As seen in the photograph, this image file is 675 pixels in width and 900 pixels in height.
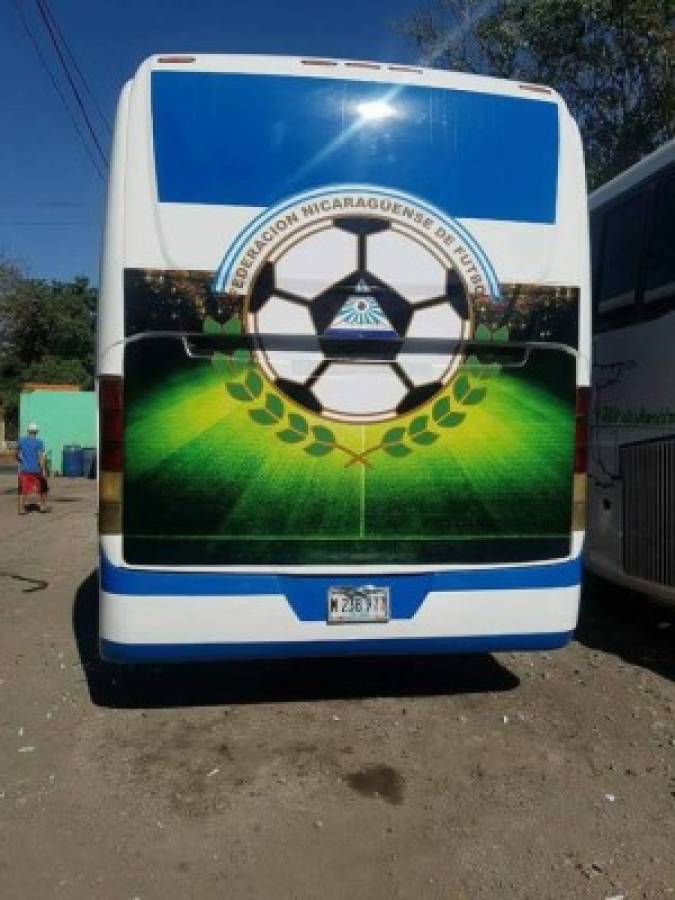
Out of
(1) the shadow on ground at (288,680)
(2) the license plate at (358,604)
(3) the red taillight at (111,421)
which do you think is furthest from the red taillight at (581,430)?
(3) the red taillight at (111,421)

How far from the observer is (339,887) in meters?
3.32

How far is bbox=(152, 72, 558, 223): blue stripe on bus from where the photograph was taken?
14.1ft

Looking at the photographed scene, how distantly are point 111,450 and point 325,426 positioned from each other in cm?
107

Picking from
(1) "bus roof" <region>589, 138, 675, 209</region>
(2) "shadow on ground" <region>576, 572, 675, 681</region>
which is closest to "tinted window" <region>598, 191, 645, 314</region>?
(1) "bus roof" <region>589, 138, 675, 209</region>

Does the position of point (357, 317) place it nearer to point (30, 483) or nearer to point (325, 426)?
point (325, 426)

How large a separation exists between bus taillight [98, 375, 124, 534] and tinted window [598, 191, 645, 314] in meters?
3.86

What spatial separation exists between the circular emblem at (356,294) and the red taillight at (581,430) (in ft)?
2.39

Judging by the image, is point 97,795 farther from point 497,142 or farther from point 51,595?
point 51,595

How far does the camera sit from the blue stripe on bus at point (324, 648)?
14.4ft

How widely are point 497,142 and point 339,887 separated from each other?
3619 mm

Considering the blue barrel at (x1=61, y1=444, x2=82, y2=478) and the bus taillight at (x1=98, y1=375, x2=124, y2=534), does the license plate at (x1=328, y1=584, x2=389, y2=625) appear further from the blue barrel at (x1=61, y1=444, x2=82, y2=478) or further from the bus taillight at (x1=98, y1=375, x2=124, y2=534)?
the blue barrel at (x1=61, y1=444, x2=82, y2=478)

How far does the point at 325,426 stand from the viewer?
4453 mm

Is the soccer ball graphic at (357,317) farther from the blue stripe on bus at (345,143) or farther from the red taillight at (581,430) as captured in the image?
the red taillight at (581,430)

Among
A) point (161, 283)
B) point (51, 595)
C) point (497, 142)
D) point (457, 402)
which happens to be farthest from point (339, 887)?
point (51, 595)
